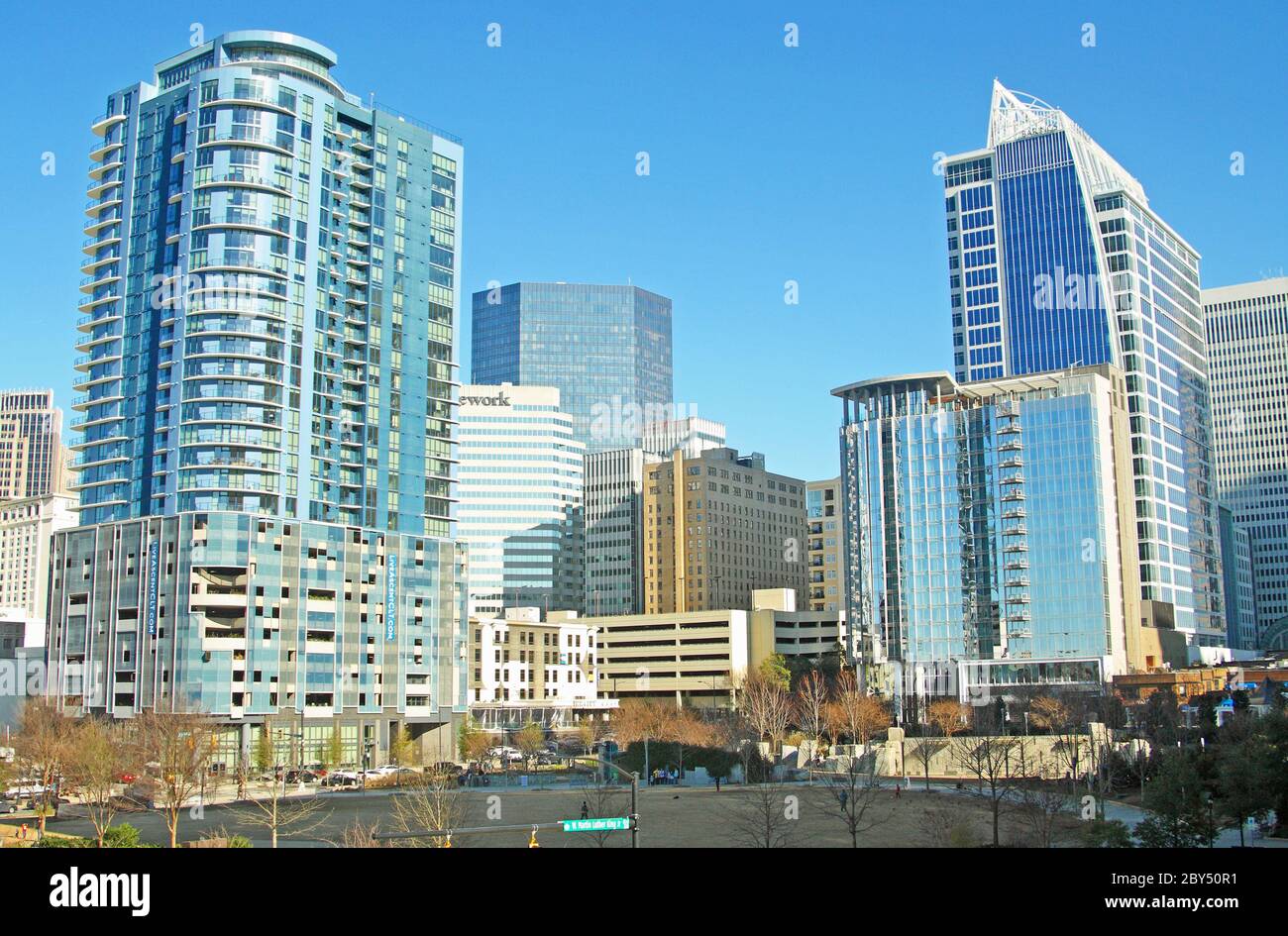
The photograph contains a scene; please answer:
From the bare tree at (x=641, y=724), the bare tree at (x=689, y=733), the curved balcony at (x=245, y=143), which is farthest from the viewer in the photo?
the bare tree at (x=641, y=724)

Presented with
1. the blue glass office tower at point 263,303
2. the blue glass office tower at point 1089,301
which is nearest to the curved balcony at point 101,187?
the blue glass office tower at point 263,303

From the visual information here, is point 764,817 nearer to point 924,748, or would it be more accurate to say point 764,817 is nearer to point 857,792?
point 857,792

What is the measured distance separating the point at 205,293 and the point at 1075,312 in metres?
120

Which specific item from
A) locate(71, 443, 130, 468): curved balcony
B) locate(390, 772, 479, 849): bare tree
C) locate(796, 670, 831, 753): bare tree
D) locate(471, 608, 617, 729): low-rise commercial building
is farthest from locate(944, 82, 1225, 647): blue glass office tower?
locate(390, 772, 479, 849): bare tree

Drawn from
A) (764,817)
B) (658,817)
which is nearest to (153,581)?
(658,817)

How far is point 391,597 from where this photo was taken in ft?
396

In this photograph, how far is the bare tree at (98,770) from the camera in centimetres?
6152

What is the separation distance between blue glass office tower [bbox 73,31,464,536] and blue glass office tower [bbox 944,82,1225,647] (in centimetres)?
8950

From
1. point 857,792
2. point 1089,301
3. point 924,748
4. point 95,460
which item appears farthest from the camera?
point 1089,301

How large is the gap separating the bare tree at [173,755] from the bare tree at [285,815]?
10.8ft

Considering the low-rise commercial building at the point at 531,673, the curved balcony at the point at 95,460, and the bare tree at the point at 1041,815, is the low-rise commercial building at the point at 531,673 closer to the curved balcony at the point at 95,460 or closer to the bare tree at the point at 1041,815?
the curved balcony at the point at 95,460

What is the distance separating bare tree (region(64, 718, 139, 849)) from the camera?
202 ft

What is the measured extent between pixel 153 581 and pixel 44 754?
38620mm

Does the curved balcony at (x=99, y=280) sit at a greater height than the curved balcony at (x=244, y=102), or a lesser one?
lesser
